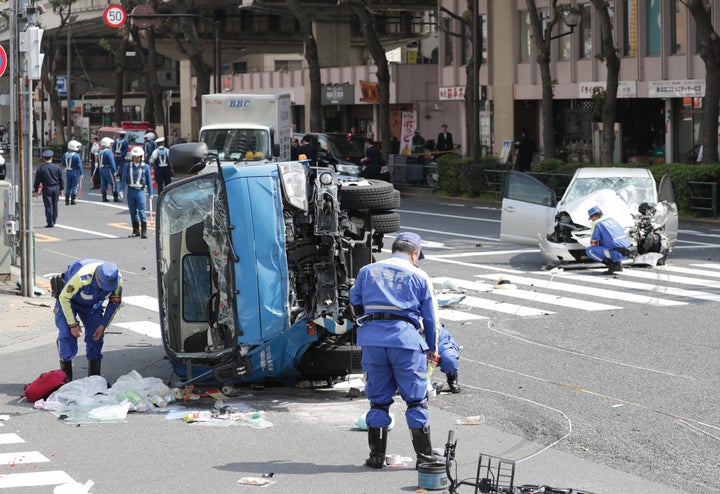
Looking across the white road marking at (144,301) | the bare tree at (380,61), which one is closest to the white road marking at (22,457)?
the white road marking at (144,301)

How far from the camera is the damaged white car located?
840 inches

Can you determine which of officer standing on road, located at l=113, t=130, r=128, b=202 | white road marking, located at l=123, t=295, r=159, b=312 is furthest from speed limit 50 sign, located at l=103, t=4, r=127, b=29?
white road marking, located at l=123, t=295, r=159, b=312

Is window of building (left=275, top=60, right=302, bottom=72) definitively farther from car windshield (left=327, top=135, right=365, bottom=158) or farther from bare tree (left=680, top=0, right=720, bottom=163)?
bare tree (left=680, top=0, right=720, bottom=163)

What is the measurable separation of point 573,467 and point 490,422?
167cm

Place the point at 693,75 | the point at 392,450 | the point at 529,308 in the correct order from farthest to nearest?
the point at 693,75 < the point at 529,308 < the point at 392,450

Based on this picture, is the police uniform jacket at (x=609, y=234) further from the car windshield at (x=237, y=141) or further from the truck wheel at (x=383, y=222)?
the car windshield at (x=237, y=141)

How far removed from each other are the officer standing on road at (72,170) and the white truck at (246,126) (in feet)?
13.3

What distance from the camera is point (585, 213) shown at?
21.8 metres

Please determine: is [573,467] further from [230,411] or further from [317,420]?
[230,411]

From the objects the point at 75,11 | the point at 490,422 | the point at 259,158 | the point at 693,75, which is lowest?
the point at 490,422

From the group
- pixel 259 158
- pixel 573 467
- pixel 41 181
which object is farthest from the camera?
pixel 259 158

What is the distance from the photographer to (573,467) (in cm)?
900

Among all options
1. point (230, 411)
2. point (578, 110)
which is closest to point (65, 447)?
point (230, 411)

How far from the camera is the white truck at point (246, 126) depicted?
33.8 meters
